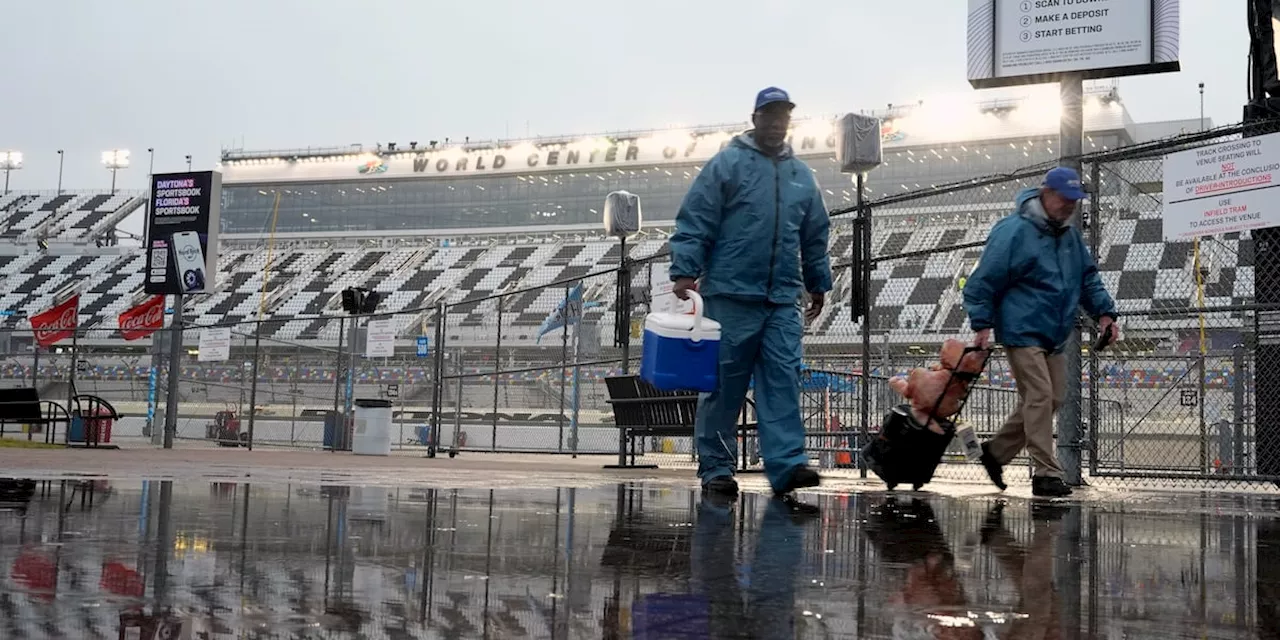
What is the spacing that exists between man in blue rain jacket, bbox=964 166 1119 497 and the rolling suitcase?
204mm

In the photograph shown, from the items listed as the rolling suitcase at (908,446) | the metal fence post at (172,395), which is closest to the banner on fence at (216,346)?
the metal fence post at (172,395)

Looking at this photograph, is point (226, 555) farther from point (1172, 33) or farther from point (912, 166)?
point (912, 166)

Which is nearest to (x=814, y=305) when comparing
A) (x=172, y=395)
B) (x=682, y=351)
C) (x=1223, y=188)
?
(x=682, y=351)

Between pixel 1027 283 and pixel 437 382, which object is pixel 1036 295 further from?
pixel 437 382

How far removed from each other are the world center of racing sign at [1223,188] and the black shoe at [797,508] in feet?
11.5

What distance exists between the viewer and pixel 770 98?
214 inches

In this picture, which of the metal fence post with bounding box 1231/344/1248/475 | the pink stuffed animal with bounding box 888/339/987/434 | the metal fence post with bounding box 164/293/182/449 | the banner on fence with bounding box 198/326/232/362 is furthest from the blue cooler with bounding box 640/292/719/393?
the banner on fence with bounding box 198/326/232/362

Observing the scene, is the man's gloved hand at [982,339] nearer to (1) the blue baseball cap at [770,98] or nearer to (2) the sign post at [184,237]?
(1) the blue baseball cap at [770,98]

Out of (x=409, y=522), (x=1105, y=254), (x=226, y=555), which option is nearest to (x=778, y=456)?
(x=409, y=522)

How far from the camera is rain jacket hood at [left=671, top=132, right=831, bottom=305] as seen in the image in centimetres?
535

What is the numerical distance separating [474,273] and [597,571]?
49091mm

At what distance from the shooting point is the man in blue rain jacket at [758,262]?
17.4 feet

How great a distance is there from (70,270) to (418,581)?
189 ft

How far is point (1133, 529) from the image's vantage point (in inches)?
157
